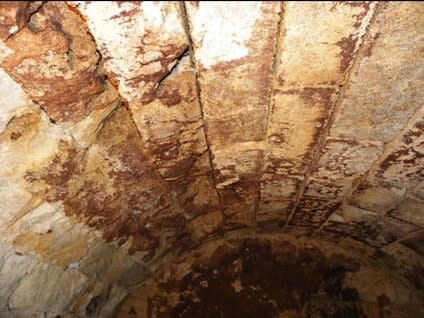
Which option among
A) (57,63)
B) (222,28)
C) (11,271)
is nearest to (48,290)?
(11,271)

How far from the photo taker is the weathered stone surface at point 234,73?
1075 mm

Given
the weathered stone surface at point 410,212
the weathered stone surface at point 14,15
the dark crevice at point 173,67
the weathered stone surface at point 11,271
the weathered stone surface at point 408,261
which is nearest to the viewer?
the weathered stone surface at point 14,15

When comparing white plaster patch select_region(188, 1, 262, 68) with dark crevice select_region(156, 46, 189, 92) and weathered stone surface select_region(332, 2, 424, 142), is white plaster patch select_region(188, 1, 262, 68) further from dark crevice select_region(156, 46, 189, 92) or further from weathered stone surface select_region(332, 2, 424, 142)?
weathered stone surface select_region(332, 2, 424, 142)

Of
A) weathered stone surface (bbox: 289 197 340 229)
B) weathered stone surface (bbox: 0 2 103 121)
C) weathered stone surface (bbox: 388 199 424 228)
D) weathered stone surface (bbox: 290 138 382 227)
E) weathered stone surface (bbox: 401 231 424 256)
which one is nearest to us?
weathered stone surface (bbox: 0 2 103 121)

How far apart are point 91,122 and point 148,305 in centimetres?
204

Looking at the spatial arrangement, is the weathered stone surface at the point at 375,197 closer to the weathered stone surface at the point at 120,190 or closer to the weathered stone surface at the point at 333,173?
the weathered stone surface at the point at 333,173

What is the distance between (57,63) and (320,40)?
95 cm

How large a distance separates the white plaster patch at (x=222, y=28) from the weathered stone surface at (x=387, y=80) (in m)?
0.43

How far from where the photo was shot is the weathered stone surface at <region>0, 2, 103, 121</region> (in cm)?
104

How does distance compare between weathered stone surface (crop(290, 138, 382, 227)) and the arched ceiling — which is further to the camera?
weathered stone surface (crop(290, 138, 382, 227))

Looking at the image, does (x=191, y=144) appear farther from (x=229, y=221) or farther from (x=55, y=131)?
(x=229, y=221)

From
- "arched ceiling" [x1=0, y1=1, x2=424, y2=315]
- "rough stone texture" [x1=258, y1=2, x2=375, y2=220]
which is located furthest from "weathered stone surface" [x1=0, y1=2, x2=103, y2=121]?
"rough stone texture" [x1=258, y1=2, x2=375, y2=220]

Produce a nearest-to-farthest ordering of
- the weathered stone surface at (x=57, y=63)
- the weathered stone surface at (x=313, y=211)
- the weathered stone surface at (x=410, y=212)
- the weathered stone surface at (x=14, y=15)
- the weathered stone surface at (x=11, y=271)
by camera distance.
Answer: the weathered stone surface at (x=14, y=15)
the weathered stone surface at (x=57, y=63)
the weathered stone surface at (x=11, y=271)
the weathered stone surface at (x=410, y=212)
the weathered stone surface at (x=313, y=211)

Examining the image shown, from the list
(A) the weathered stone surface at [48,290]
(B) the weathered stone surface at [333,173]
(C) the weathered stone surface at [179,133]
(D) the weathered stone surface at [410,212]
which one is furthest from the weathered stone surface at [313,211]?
(A) the weathered stone surface at [48,290]
